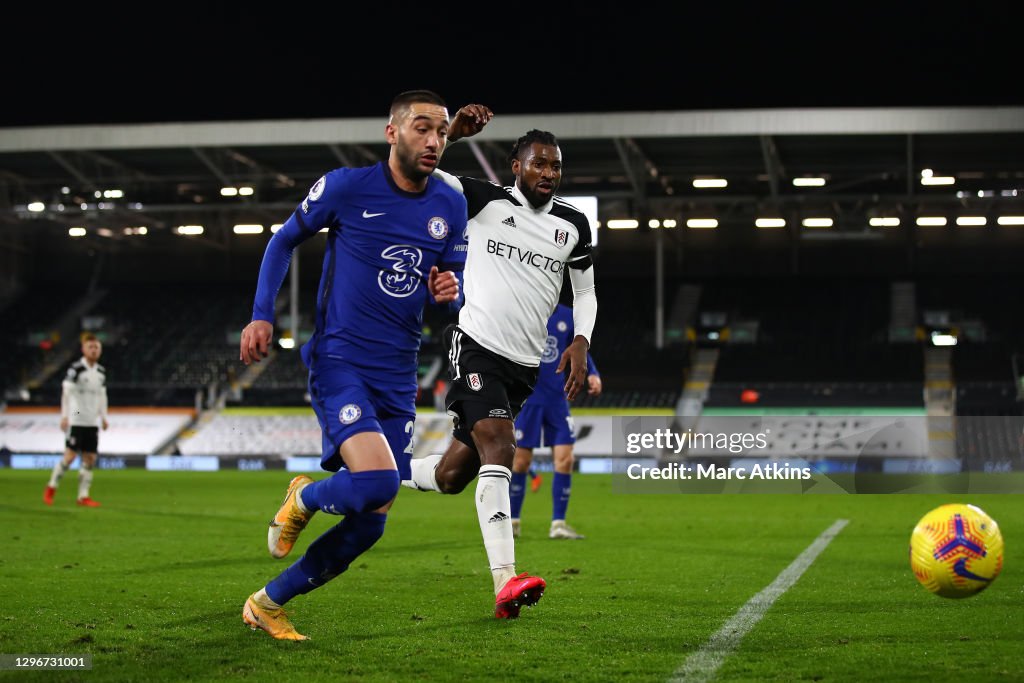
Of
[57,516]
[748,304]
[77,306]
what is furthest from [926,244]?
[57,516]

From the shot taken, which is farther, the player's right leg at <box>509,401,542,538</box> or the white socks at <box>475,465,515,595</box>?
the player's right leg at <box>509,401,542,538</box>

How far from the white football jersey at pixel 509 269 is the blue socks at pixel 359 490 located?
1.43 meters

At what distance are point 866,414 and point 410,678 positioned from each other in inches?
1090

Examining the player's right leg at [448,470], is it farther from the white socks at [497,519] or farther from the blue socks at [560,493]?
the blue socks at [560,493]

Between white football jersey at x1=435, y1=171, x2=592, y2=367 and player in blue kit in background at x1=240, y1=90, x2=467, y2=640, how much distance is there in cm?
80

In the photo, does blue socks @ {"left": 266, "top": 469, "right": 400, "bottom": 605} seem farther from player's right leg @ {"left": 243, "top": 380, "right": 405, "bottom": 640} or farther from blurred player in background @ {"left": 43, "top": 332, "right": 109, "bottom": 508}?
blurred player in background @ {"left": 43, "top": 332, "right": 109, "bottom": 508}

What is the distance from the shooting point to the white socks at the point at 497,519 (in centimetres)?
573

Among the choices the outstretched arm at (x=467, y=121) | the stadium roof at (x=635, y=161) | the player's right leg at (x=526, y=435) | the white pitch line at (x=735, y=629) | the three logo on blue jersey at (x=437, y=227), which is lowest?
the white pitch line at (x=735, y=629)

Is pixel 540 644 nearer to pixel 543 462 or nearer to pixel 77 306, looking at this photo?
pixel 543 462

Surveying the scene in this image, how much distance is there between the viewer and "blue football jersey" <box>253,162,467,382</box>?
5266 millimetres

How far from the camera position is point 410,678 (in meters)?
4.42

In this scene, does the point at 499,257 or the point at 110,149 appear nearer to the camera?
the point at 499,257

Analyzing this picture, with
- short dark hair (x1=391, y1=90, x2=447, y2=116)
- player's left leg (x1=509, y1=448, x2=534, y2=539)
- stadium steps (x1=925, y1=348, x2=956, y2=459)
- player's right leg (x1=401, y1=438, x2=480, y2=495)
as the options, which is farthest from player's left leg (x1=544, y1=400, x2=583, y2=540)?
stadium steps (x1=925, y1=348, x2=956, y2=459)

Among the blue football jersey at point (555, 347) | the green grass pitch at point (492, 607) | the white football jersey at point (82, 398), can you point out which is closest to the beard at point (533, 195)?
the green grass pitch at point (492, 607)
